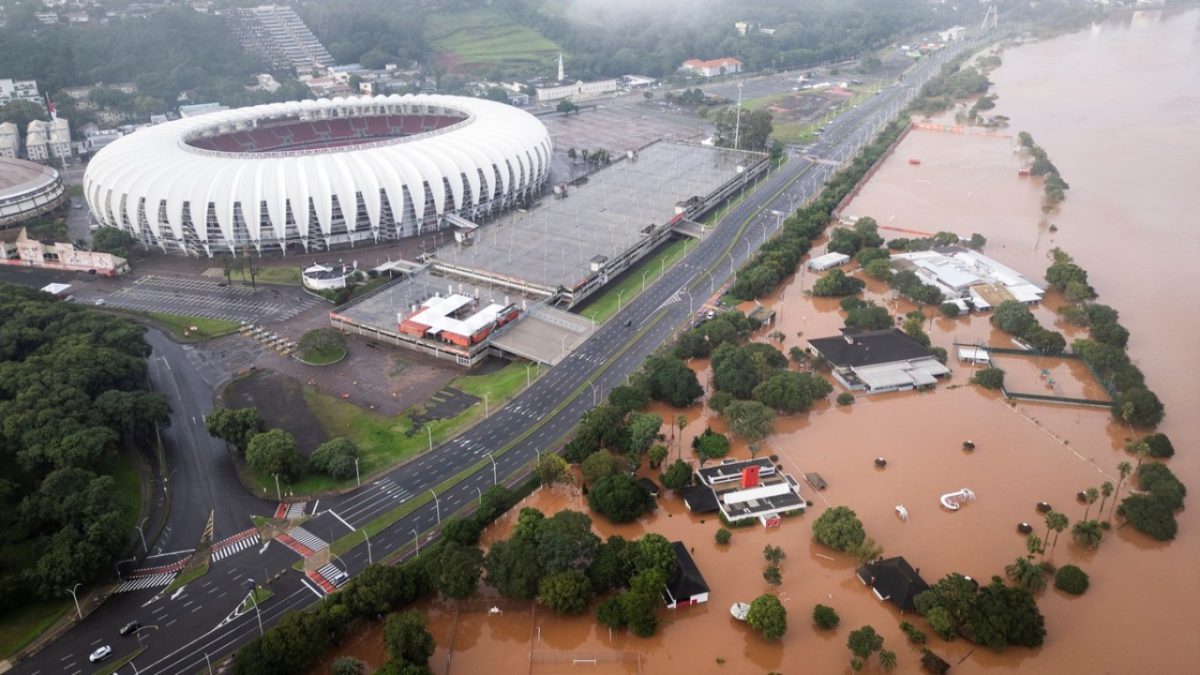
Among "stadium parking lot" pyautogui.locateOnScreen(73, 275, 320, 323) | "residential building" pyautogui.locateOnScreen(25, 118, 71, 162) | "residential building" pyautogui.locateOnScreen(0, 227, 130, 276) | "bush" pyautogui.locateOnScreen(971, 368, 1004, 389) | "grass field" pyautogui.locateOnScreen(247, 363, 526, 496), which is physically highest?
"residential building" pyautogui.locateOnScreen(25, 118, 71, 162)

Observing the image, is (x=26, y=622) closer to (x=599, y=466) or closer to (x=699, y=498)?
(x=599, y=466)

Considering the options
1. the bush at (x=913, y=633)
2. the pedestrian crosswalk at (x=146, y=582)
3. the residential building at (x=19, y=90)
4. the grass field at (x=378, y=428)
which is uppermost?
the residential building at (x=19, y=90)

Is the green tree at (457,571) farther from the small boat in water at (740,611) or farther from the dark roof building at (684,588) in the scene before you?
A: the small boat in water at (740,611)

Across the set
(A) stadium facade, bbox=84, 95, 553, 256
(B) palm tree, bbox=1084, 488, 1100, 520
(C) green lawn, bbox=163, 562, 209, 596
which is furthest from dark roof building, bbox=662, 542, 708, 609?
(A) stadium facade, bbox=84, 95, 553, 256

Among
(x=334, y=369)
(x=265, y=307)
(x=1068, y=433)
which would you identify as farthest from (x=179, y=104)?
(x=1068, y=433)

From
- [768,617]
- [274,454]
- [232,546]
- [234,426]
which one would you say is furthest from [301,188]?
[768,617]

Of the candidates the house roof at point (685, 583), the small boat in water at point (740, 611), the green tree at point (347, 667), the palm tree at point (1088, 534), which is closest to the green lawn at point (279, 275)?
the green tree at point (347, 667)

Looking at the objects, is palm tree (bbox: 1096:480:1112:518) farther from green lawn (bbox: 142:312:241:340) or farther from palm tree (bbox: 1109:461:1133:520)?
green lawn (bbox: 142:312:241:340)
